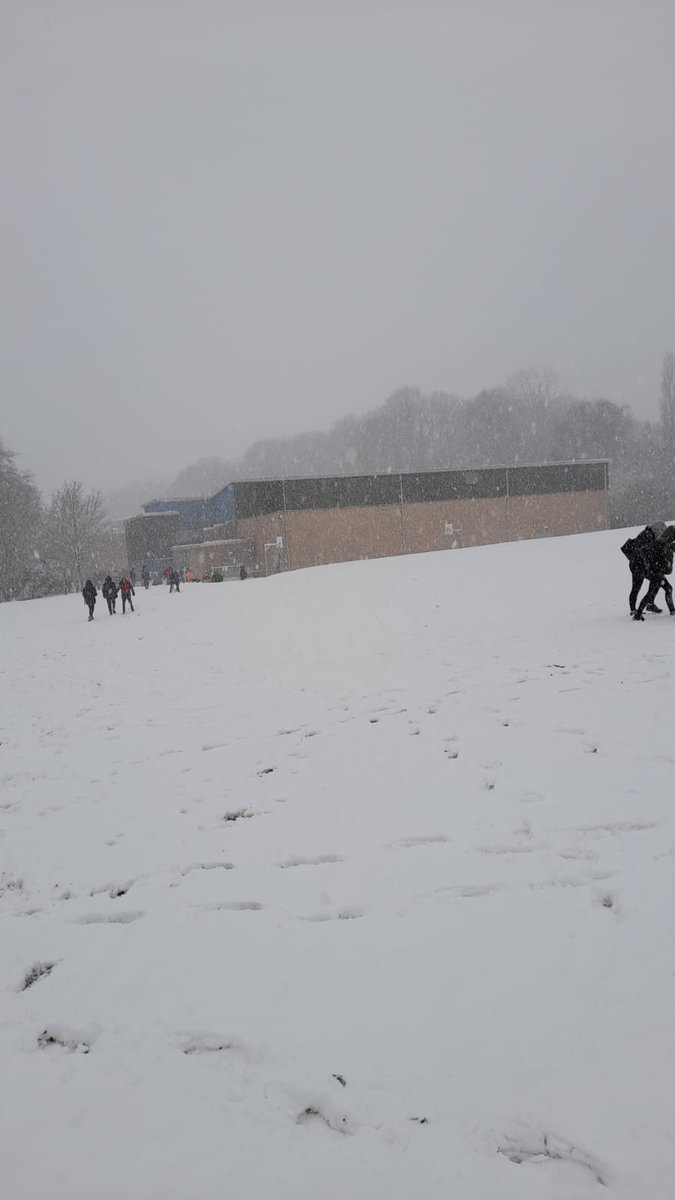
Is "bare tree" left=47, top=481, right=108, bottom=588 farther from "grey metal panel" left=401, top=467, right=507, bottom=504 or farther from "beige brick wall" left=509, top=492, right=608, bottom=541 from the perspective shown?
"beige brick wall" left=509, top=492, right=608, bottom=541

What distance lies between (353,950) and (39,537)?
180 feet

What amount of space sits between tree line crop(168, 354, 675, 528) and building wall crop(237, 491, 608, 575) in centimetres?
698

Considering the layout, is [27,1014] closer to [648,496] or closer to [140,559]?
[648,496]

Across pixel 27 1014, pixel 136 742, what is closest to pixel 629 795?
pixel 27 1014

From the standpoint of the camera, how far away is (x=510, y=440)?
82.6m

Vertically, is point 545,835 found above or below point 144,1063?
above

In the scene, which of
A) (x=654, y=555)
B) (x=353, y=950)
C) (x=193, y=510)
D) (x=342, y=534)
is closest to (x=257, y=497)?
(x=342, y=534)

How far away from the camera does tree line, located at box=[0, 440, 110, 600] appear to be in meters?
45.8

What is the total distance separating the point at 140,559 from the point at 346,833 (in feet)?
209

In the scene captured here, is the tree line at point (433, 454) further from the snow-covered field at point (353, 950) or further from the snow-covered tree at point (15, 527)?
the snow-covered field at point (353, 950)

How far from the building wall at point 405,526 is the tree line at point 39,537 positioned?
1583cm

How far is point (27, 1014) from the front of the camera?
10.3ft

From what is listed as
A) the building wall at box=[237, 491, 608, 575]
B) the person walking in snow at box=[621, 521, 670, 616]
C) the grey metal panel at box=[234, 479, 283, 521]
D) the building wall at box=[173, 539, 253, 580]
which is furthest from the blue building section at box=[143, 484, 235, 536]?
the person walking in snow at box=[621, 521, 670, 616]

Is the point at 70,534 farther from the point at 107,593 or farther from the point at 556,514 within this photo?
the point at 556,514
